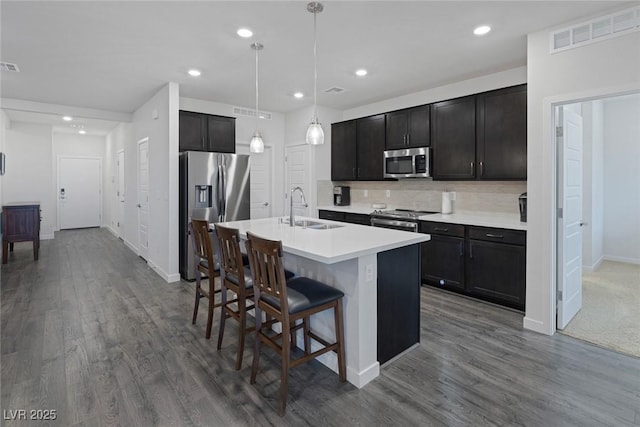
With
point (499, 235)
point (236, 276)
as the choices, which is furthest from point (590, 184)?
point (236, 276)

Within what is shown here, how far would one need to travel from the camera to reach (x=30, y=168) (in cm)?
772

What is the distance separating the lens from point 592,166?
5168mm

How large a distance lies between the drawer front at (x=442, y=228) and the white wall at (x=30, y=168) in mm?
8510

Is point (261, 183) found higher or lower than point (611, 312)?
higher

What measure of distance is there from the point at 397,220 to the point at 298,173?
2346 mm

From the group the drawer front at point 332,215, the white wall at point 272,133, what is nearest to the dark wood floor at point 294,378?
the drawer front at point 332,215

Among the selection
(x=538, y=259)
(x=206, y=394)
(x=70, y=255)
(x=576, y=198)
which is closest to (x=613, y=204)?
(x=576, y=198)

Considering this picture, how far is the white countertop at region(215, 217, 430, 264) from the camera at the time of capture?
206 centimetres

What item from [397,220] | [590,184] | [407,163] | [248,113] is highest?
[248,113]

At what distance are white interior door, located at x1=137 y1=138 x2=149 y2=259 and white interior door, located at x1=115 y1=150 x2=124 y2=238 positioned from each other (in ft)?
6.31

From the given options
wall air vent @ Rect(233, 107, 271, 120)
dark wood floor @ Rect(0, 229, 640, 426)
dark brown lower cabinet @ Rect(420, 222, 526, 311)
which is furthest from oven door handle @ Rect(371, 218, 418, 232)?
wall air vent @ Rect(233, 107, 271, 120)

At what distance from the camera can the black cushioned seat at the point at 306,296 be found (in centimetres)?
209

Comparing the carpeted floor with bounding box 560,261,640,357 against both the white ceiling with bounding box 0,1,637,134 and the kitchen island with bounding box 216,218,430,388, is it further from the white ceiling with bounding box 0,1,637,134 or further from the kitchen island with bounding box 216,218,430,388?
the white ceiling with bounding box 0,1,637,134

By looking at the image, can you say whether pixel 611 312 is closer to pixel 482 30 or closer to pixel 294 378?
pixel 482 30
